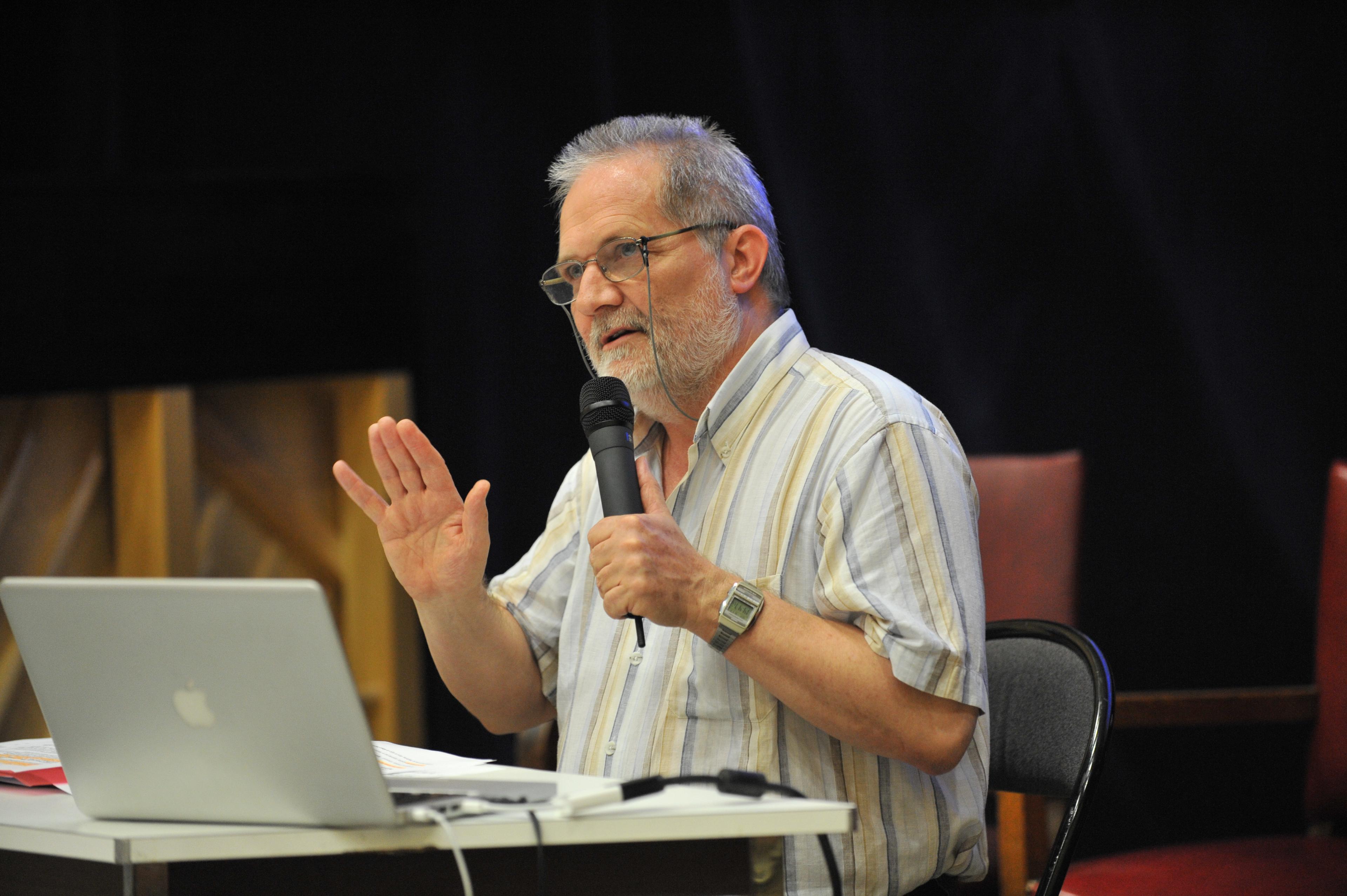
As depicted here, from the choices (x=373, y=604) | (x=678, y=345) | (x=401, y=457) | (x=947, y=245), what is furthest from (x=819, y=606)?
(x=373, y=604)

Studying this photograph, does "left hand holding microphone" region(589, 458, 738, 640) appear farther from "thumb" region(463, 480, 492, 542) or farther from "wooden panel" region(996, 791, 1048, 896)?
"wooden panel" region(996, 791, 1048, 896)

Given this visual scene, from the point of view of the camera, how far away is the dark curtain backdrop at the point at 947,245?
2.45 m

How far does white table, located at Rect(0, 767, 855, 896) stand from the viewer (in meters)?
0.96

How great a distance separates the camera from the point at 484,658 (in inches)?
64.6

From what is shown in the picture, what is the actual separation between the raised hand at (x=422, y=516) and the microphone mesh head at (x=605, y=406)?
14 centimetres

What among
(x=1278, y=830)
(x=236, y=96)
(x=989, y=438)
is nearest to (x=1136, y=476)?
(x=989, y=438)

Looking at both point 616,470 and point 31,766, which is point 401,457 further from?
point 31,766

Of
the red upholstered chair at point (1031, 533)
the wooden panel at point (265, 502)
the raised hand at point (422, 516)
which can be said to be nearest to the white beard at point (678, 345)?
the raised hand at point (422, 516)

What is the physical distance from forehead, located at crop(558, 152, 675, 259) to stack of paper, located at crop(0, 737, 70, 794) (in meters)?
0.83

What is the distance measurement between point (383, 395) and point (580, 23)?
3.26ft

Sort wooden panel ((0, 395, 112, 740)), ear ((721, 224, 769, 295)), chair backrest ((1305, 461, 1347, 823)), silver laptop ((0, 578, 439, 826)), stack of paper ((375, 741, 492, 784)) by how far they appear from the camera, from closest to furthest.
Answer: silver laptop ((0, 578, 439, 826)) < stack of paper ((375, 741, 492, 784)) < ear ((721, 224, 769, 295)) < chair backrest ((1305, 461, 1347, 823)) < wooden panel ((0, 395, 112, 740))

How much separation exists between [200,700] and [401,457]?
55cm

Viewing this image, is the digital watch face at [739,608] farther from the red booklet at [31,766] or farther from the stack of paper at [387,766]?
the red booklet at [31,766]

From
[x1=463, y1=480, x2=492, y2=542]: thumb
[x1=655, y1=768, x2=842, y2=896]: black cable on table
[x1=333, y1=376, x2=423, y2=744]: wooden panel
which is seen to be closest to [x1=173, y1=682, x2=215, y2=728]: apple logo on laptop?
[x1=655, y1=768, x2=842, y2=896]: black cable on table
